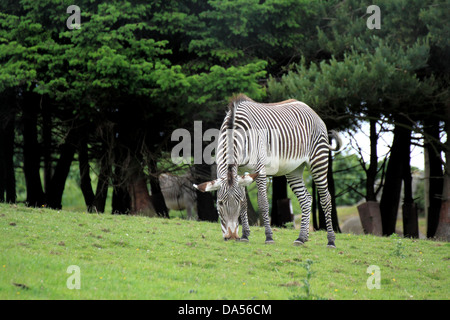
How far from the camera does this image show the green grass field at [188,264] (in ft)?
24.0

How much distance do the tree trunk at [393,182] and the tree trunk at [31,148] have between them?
13.7 meters

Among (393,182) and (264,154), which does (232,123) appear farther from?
(393,182)

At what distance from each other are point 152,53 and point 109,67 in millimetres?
1788

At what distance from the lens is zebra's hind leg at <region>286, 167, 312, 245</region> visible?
1212 cm

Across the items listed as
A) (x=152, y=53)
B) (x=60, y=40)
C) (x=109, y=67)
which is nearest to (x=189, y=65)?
(x=152, y=53)

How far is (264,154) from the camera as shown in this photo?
37.3 ft

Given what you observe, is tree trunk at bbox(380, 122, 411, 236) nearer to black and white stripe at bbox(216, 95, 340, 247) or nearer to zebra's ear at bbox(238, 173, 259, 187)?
black and white stripe at bbox(216, 95, 340, 247)

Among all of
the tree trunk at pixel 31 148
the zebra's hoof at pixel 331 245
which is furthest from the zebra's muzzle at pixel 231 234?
the tree trunk at pixel 31 148

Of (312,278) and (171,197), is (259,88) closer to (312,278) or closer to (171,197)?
(312,278)

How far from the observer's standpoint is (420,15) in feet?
55.9

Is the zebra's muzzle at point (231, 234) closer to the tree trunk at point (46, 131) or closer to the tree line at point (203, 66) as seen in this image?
the tree line at point (203, 66)

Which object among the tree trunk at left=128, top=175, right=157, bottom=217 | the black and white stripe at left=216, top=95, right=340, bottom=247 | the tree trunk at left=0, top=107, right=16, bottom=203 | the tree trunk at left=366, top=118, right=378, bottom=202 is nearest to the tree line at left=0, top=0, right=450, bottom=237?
the tree trunk at left=128, top=175, right=157, bottom=217

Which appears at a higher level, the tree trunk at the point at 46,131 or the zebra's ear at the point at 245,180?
the tree trunk at the point at 46,131

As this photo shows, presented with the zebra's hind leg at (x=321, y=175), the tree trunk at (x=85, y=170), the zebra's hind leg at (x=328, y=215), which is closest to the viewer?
the zebra's hind leg at (x=328, y=215)
